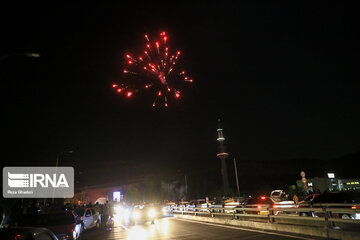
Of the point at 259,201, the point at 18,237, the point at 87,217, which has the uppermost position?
the point at 18,237

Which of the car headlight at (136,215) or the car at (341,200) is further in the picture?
the car headlight at (136,215)

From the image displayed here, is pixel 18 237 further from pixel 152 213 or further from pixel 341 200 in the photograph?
pixel 152 213

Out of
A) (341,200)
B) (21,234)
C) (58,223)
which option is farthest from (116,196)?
(21,234)

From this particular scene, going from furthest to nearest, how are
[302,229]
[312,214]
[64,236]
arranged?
[312,214]
[302,229]
[64,236]

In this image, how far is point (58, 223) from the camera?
442 inches

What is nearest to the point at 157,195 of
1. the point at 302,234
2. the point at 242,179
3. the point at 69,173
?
the point at 242,179

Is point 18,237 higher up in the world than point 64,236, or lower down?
higher up

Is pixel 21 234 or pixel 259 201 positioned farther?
pixel 259 201

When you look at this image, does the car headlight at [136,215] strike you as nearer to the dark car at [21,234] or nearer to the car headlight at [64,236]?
the car headlight at [64,236]

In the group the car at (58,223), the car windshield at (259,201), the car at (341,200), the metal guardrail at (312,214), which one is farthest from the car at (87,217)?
the car at (341,200)

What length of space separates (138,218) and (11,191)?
52.2 feet

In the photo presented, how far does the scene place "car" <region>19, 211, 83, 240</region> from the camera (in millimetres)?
10445

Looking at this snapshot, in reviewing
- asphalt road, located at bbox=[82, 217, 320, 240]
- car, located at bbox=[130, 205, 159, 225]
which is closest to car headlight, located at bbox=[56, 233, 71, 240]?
asphalt road, located at bbox=[82, 217, 320, 240]

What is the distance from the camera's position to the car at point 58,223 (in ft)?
34.3
